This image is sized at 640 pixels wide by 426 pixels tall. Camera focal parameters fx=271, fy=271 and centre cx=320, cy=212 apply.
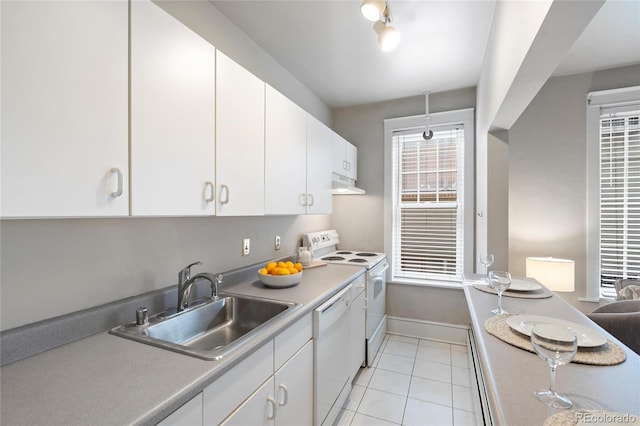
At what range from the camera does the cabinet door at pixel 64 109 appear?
26.1 inches

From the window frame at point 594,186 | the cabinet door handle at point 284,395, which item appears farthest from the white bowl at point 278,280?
the window frame at point 594,186

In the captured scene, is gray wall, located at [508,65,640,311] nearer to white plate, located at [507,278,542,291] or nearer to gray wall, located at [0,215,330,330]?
white plate, located at [507,278,542,291]

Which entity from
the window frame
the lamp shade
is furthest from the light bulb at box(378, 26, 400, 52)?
the window frame

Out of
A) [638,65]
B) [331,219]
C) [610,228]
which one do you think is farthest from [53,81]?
[638,65]

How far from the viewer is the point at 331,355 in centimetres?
172

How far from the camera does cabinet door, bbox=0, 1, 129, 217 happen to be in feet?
2.17

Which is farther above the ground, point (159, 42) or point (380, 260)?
point (159, 42)

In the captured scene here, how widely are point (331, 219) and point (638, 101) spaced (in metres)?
3.10

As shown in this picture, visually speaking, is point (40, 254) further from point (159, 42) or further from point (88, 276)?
point (159, 42)

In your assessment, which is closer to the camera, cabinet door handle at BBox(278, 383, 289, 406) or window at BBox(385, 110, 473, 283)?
cabinet door handle at BBox(278, 383, 289, 406)

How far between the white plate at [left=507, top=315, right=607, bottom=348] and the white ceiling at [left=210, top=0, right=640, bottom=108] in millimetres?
1828

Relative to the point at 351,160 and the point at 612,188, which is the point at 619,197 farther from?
the point at 351,160

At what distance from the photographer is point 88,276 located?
1.11 metres

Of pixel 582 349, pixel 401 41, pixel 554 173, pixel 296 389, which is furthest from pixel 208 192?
pixel 554 173
